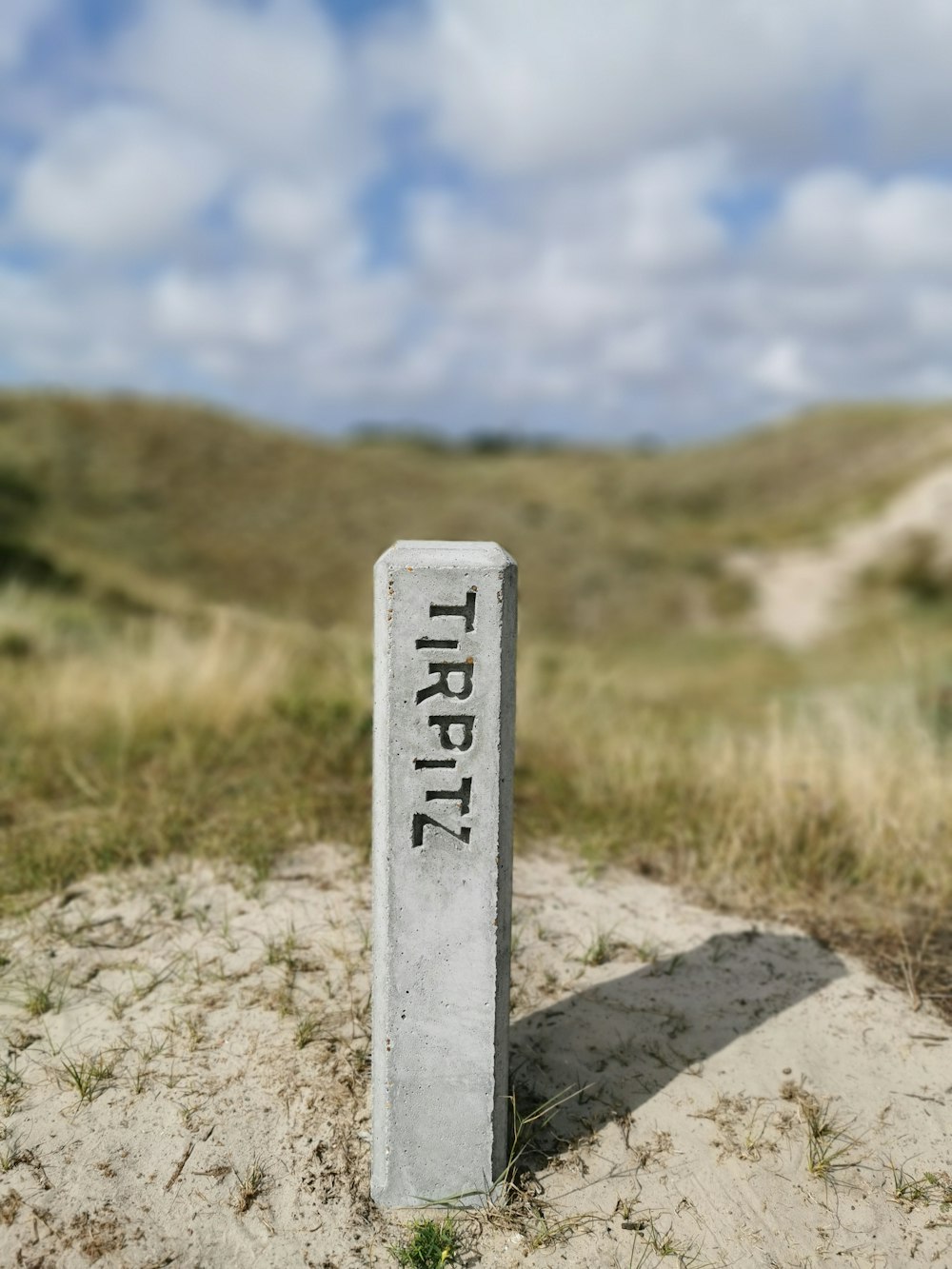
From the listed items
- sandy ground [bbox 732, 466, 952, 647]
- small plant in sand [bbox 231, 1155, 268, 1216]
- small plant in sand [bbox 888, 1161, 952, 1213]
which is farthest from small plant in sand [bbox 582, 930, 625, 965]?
sandy ground [bbox 732, 466, 952, 647]

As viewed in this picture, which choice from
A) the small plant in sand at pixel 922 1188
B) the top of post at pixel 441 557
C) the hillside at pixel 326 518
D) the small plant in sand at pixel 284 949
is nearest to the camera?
the top of post at pixel 441 557

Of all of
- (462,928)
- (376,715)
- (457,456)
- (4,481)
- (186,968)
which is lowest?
(186,968)

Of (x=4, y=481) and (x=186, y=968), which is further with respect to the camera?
(x=4, y=481)

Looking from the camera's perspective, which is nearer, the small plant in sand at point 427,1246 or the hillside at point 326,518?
the small plant in sand at point 427,1246

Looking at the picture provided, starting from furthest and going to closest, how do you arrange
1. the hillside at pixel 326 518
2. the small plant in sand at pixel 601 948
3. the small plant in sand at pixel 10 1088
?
the hillside at pixel 326 518 < the small plant in sand at pixel 601 948 < the small plant in sand at pixel 10 1088

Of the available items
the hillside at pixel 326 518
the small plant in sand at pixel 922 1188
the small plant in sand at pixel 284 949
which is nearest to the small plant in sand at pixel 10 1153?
the small plant in sand at pixel 284 949

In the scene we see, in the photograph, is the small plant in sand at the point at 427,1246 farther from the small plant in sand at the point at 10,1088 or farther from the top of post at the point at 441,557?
the top of post at the point at 441,557

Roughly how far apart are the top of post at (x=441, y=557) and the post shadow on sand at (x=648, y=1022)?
5.66 feet

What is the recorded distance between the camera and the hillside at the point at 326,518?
85.3 feet

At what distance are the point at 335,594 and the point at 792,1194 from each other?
24284 mm

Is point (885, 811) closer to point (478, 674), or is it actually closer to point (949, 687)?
point (478, 674)

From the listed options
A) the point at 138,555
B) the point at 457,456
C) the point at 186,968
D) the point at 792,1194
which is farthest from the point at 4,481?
the point at 457,456

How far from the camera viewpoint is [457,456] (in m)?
63.1

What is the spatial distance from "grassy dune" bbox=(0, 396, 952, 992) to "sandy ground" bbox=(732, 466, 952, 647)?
3.10 ft
